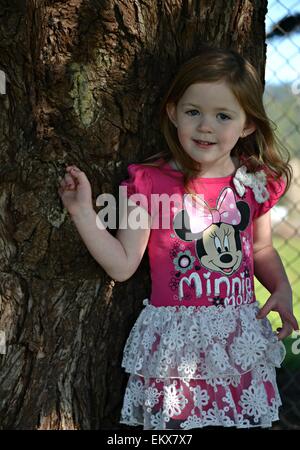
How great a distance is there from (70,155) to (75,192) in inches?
4.7

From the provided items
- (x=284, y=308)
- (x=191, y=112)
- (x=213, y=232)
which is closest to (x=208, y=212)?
(x=213, y=232)

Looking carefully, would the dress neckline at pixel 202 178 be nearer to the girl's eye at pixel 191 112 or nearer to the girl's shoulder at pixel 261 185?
the girl's shoulder at pixel 261 185

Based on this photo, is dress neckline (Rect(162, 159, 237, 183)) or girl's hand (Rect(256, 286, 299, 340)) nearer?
dress neckline (Rect(162, 159, 237, 183))

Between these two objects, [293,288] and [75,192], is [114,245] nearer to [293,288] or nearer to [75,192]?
[75,192]

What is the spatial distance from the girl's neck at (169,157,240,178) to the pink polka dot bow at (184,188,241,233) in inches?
2.4

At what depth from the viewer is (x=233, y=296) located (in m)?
2.47

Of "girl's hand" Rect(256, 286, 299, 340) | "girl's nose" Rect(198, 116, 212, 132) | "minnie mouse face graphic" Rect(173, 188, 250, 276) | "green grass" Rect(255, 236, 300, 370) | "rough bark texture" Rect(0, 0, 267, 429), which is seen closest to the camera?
"rough bark texture" Rect(0, 0, 267, 429)

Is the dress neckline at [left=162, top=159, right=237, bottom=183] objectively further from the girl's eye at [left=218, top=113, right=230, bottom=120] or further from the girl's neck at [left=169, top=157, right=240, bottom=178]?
the girl's eye at [left=218, top=113, right=230, bottom=120]

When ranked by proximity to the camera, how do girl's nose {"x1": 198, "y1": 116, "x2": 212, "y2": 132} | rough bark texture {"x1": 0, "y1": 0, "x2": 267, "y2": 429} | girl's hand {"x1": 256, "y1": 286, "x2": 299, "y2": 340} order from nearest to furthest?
rough bark texture {"x1": 0, "y1": 0, "x2": 267, "y2": 429}, girl's nose {"x1": 198, "y1": 116, "x2": 212, "y2": 132}, girl's hand {"x1": 256, "y1": 286, "x2": 299, "y2": 340}

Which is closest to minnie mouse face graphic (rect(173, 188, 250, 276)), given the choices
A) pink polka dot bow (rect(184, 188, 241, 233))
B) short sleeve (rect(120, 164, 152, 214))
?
pink polka dot bow (rect(184, 188, 241, 233))

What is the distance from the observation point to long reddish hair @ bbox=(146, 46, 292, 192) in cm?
235

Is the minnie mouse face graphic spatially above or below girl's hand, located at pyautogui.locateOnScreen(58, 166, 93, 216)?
below
